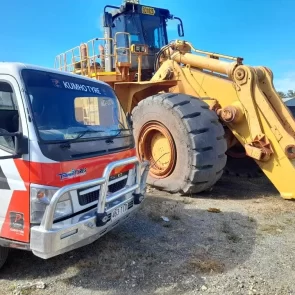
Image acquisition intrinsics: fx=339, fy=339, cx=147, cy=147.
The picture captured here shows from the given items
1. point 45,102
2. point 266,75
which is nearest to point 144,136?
point 266,75

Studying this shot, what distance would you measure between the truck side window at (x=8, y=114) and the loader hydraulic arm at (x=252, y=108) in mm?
3725

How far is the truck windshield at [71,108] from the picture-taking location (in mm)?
3361

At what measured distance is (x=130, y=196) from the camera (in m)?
4.16

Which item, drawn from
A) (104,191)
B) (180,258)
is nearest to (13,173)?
(104,191)

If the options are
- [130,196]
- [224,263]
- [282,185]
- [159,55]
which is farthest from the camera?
[159,55]

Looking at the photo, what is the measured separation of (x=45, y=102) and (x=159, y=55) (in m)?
4.86

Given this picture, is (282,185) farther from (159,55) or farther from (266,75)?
(159,55)

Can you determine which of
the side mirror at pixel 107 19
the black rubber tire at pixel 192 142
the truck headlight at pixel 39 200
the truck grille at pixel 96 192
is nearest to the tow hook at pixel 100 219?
the truck grille at pixel 96 192

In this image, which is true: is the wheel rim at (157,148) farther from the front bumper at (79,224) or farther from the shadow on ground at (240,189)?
the front bumper at (79,224)

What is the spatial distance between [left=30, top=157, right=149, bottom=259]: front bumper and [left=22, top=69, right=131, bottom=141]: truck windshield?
51 cm

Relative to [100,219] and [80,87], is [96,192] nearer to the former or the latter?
[100,219]

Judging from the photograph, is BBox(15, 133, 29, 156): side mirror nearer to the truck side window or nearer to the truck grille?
the truck side window

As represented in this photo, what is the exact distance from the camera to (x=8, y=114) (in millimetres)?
3342

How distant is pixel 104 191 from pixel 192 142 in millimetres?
2568
